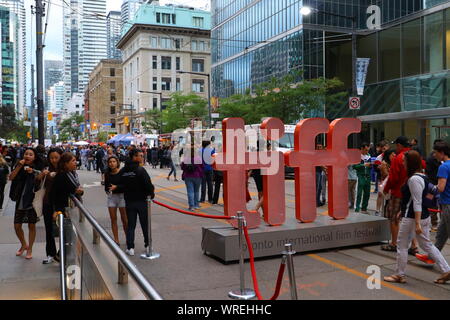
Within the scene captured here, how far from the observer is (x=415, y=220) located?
20.4ft

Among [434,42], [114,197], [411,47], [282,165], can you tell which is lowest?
[114,197]

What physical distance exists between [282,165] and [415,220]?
2.86 metres

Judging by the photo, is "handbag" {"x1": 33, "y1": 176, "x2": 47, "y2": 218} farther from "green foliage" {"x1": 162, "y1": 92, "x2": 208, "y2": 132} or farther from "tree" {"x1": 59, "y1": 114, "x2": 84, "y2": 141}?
"tree" {"x1": 59, "y1": 114, "x2": 84, "y2": 141}

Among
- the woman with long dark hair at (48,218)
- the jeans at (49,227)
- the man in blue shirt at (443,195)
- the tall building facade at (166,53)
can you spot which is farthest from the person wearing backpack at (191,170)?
the tall building facade at (166,53)

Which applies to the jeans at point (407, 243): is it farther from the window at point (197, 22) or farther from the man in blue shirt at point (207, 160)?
the window at point (197, 22)

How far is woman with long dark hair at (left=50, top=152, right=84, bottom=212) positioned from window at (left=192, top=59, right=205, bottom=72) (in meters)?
82.1

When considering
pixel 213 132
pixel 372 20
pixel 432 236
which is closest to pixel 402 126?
pixel 372 20

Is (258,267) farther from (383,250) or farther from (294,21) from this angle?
(294,21)

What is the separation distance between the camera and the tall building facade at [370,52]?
2773 centimetres

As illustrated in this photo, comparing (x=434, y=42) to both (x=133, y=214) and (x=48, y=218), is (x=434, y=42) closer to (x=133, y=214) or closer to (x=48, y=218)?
(x=133, y=214)

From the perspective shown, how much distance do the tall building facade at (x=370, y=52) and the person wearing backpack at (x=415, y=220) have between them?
48.2 ft

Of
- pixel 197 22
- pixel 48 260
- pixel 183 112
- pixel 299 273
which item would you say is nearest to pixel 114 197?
pixel 48 260

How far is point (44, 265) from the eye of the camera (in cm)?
731

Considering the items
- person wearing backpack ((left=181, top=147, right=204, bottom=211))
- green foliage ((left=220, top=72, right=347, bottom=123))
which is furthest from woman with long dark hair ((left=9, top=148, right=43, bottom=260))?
green foliage ((left=220, top=72, right=347, bottom=123))
